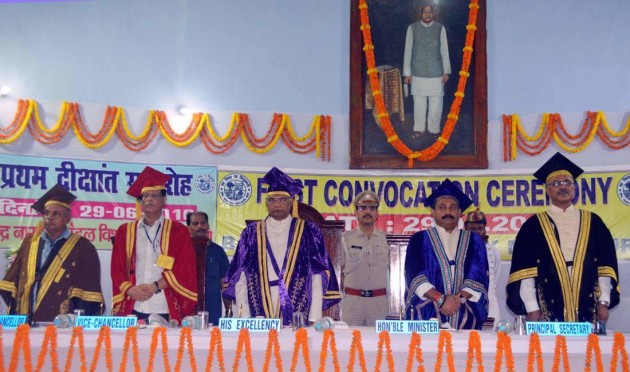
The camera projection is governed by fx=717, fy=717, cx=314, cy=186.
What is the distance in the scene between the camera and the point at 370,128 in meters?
7.82

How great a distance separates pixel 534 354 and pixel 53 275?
10.7 ft

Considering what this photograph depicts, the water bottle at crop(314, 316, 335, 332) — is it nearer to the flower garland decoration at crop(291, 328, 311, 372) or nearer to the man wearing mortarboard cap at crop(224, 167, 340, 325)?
the flower garland decoration at crop(291, 328, 311, 372)

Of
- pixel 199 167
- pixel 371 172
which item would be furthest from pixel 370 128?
pixel 199 167

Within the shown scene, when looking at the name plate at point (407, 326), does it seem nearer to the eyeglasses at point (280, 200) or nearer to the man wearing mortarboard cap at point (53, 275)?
the eyeglasses at point (280, 200)

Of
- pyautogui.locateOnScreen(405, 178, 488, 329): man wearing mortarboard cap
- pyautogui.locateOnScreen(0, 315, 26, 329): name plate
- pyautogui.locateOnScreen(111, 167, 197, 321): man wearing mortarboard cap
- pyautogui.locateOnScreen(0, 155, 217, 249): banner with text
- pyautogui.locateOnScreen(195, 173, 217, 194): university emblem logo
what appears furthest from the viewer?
pyautogui.locateOnScreen(195, 173, 217, 194): university emblem logo

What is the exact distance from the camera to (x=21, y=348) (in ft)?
10.6

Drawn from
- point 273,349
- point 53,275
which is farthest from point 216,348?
point 53,275

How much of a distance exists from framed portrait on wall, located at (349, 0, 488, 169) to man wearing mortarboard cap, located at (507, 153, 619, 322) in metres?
2.98

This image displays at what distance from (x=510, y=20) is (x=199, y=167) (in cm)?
376

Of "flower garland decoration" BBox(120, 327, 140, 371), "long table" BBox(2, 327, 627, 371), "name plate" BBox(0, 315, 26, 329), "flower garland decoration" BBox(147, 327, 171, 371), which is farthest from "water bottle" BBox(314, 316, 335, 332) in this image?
"name plate" BBox(0, 315, 26, 329)

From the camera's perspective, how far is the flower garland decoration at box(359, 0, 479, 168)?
765 cm

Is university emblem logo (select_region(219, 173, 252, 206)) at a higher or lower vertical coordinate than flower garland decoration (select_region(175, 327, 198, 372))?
Answer: higher

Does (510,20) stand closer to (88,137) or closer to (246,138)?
(246,138)

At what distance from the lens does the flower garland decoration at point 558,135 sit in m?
7.41
